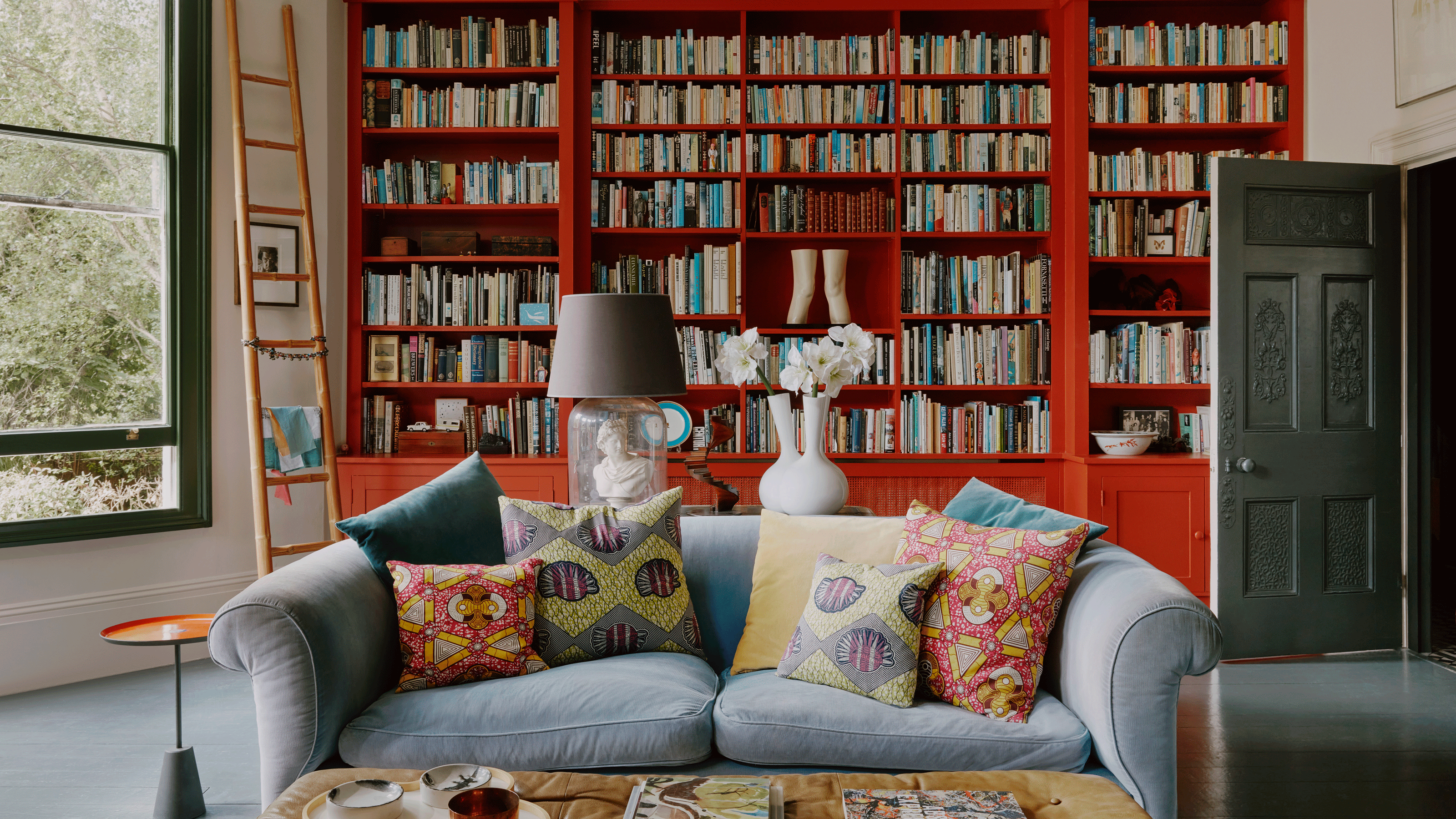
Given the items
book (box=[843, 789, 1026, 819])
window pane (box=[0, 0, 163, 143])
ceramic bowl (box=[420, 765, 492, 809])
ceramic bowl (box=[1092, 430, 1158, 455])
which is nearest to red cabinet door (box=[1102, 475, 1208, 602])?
ceramic bowl (box=[1092, 430, 1158, 455])

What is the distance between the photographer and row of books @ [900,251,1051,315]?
4520 millimetres

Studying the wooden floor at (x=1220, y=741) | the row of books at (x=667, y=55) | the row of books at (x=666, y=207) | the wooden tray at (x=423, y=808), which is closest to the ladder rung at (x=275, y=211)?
the row of books at (x=666, y=207)

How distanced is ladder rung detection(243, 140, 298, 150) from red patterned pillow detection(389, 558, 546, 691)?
8.87 ft

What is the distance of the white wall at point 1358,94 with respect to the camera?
3646 millimetres

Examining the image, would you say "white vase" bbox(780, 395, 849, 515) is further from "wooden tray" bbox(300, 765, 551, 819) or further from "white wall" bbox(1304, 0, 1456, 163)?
"white wall" bbox(1304, 0, 1456, 163)

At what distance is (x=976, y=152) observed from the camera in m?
4.48

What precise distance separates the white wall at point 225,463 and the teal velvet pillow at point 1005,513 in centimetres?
320

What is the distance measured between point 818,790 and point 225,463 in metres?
3.54

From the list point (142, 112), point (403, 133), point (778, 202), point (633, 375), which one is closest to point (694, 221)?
point (778, 202)

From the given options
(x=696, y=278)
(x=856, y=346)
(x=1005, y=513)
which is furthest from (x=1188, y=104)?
(x=1005, y=513)

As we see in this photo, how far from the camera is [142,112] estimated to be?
387 cm

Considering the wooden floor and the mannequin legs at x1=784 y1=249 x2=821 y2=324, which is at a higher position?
the mannequin legs at x1=784 y1=249 x2=821 y2=324

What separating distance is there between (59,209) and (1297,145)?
545cm

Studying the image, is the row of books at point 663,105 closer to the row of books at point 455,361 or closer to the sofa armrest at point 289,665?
the row of books at point 455,361
